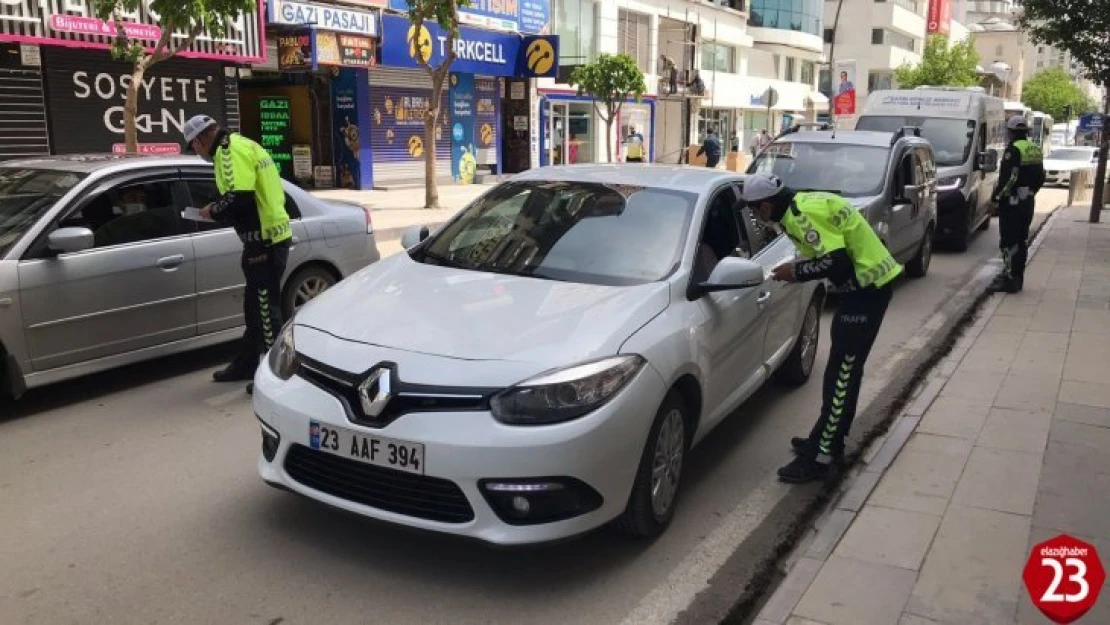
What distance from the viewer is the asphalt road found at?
11.4ft

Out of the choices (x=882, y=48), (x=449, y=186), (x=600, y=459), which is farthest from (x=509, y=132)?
(x=882, y=48)

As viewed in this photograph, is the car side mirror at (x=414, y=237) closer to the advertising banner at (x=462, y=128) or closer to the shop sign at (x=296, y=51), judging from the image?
the shop sign at (x=296, y=51)

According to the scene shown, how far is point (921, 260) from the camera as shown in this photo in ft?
37.6

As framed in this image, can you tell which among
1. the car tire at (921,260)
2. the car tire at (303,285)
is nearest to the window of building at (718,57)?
the car tire at (921,260)

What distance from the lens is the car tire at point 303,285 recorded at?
7.03 metres

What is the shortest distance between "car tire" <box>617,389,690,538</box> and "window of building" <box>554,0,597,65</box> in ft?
93.3

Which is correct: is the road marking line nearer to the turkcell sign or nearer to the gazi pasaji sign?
the gazi pasaji sign

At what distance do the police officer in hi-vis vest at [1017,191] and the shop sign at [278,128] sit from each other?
17944mm

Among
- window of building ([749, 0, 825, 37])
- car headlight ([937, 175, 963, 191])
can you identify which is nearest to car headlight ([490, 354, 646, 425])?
car headlight ([937, 175, 963, 191])

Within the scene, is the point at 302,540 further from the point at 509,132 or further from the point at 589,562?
the point at 509,132

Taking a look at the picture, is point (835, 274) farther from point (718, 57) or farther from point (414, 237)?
point (718, 57)

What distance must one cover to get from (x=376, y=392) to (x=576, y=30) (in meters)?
31.4

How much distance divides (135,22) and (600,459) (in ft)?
50.6

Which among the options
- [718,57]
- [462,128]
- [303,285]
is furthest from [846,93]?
[303,285]
